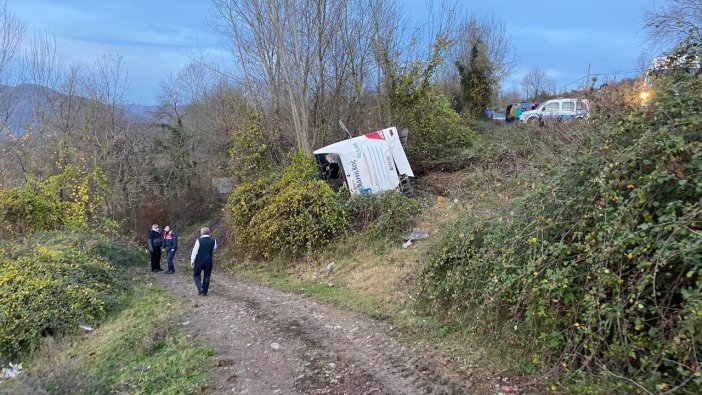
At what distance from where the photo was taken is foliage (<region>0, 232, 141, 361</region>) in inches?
370

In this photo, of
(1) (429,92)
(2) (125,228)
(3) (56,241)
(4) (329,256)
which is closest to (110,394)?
(4) (329,256)

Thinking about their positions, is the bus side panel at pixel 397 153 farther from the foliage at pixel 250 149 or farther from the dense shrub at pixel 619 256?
the dense shrub at pixel 619 256

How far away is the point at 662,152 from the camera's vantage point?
14.1 ft

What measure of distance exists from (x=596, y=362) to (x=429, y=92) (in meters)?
14.7

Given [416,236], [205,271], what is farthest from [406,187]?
[205,271]

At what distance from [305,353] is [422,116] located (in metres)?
13.3

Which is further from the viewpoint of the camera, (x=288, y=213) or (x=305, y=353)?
(x=288, y=213)

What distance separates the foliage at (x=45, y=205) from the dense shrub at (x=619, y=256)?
51.5ft

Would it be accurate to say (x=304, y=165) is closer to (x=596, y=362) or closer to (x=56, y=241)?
(x=56, y=241)

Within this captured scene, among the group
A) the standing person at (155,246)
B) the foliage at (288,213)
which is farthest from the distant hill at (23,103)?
the foliage at (288,213)

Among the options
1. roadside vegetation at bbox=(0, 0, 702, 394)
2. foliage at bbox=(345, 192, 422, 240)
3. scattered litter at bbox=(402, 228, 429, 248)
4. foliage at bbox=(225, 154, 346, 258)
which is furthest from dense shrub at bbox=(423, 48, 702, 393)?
foliage at bbox=(225, 154, 346, 258)

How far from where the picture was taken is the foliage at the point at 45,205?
1524 centimetres

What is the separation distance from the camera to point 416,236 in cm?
1119

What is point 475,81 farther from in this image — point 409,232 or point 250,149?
point 409,232
